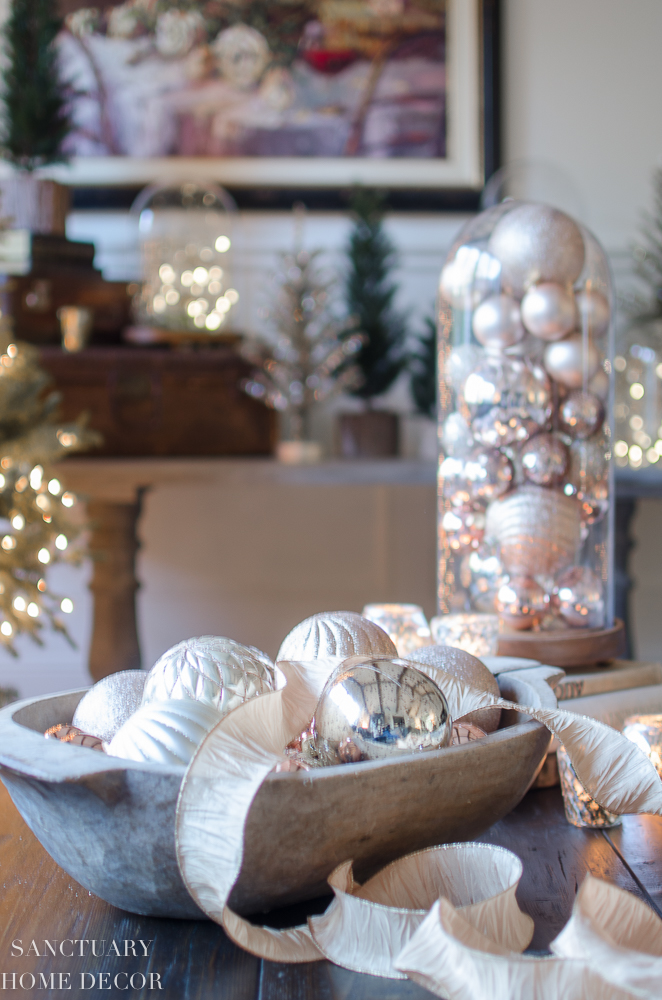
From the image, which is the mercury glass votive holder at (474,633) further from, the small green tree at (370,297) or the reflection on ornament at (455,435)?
the small green tree at (370,297)

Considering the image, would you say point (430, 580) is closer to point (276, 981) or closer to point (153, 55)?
point (153, 55)

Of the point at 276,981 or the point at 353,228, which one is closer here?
the point at 276,981

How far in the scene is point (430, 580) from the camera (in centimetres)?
246

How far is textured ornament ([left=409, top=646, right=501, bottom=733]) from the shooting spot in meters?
0.45

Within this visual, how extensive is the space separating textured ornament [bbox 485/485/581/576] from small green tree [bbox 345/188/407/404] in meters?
1.46

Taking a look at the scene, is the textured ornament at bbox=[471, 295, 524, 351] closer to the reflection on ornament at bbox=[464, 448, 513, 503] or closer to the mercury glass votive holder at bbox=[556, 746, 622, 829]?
the reflection on ornament at bbox=[464, 448, 513, 503]

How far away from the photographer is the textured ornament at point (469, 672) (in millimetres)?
448

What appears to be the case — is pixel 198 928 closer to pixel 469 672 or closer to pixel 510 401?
pixel 469 672

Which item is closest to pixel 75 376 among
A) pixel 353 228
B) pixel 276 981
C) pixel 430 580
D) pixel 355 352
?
pixel 355 352

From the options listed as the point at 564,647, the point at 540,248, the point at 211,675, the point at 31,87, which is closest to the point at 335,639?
the point at 211,675

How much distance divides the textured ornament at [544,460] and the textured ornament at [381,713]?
1.48 feet

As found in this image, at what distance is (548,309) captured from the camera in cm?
82

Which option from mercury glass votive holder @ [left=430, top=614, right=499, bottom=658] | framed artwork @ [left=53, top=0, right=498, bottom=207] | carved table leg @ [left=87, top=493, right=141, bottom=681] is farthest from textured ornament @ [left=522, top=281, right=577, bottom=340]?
framed artwork @ [left=53, top=0, right=498, bottom=207]

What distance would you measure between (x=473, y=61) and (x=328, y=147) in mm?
448
